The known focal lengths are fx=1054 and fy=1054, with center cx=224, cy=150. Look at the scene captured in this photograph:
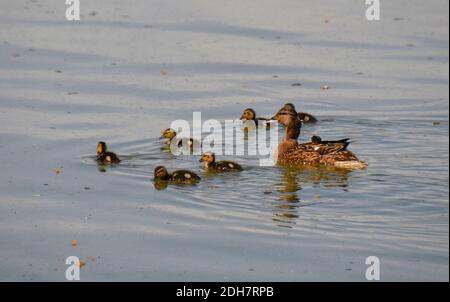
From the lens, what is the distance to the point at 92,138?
1155 cm

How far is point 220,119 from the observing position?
12.5 m

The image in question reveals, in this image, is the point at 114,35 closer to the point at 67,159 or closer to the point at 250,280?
the point at 67,159

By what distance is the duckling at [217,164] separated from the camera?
1059 cm

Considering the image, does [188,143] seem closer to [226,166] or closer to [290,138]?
[226,166]

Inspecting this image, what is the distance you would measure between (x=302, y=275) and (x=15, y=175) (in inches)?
141

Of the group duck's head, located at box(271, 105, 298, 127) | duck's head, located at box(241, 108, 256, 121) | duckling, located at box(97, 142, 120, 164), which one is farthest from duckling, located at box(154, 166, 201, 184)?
duck's head, located at box(241, 108, 256, 121)

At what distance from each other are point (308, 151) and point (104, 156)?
7.35 ft

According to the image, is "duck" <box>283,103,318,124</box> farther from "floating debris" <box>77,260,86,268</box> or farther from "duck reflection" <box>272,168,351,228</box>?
"floating debris" <box>77,260,86,268</box>

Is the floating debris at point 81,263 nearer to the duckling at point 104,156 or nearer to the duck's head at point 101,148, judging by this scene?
the duckling at point 104,156

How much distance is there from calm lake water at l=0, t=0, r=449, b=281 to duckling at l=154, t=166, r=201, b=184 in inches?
5.4

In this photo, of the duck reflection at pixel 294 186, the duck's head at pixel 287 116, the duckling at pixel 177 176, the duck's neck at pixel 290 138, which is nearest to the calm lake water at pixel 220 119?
the duck reflection at pixel 294 186

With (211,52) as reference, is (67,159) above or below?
below

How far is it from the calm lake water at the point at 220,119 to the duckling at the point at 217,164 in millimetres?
144

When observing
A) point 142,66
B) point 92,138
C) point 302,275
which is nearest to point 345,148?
point 92,138
